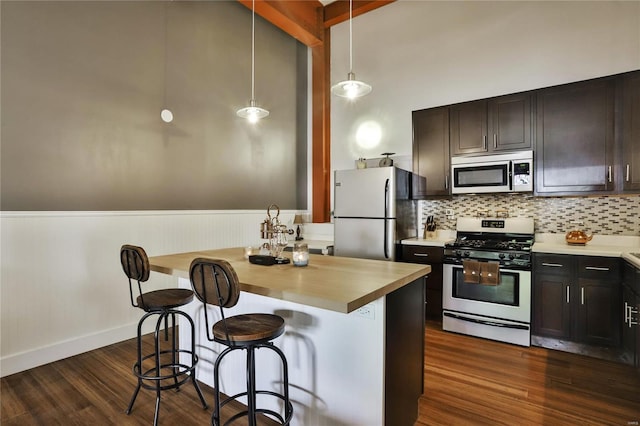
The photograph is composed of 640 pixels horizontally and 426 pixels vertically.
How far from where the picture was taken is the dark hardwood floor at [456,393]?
1998 millimetres

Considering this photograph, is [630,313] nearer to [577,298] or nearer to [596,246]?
[577,298]

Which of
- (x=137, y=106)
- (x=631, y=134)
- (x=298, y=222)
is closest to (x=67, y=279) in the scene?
(x=137, y=106)

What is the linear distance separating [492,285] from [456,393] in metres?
1.29

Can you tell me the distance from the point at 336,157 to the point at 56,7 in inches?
138

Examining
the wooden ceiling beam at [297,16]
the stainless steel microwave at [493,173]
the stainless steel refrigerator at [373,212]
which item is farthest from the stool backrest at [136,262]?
the wooden ceiling beam at [297,16]

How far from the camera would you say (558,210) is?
344 cm

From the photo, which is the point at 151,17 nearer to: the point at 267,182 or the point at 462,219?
the point at 267,182

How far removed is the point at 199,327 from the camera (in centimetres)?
236

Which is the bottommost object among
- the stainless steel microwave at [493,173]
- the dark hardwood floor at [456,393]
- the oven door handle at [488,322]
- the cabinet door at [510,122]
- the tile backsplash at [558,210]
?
the dark hardwood floor at [456,393]

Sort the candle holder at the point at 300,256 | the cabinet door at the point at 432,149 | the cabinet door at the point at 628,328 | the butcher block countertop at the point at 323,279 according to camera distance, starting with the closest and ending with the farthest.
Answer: the butcher block countertop at the point at 323,279 → the candle holder at the point at 300,256 → the cabinet door at the point at 628,328 → the cabinet door at the point at 432,149

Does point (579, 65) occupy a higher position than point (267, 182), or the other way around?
point (579, 65)

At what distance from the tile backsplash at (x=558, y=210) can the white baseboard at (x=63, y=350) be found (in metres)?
3.69

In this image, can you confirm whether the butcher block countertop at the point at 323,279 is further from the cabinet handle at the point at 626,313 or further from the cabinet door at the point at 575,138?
the cabinet door at the point at 575,138

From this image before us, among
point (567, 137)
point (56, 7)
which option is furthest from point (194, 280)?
point (567, 137)
